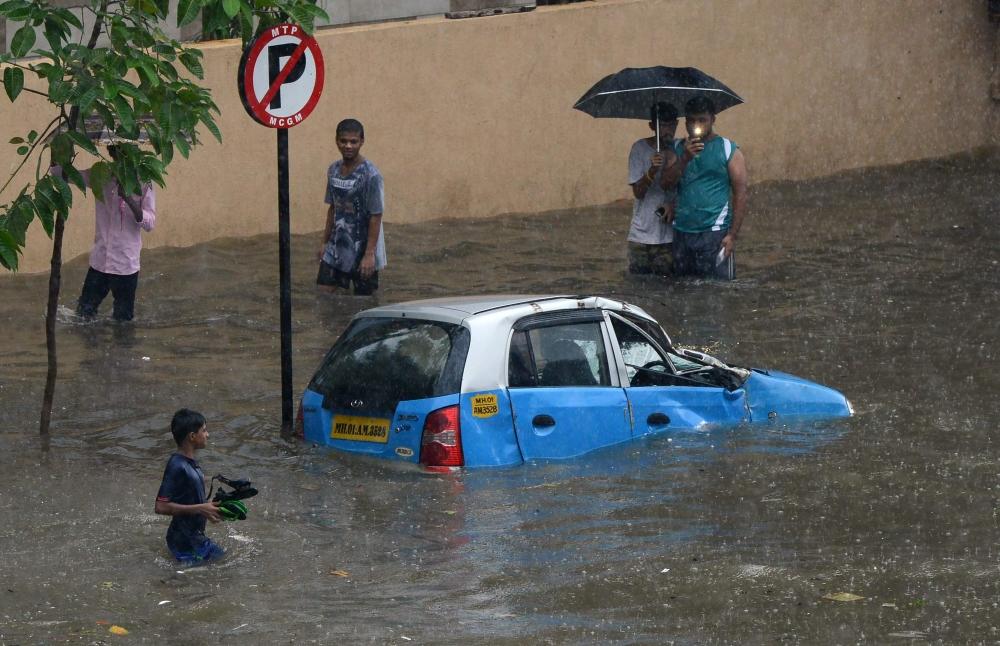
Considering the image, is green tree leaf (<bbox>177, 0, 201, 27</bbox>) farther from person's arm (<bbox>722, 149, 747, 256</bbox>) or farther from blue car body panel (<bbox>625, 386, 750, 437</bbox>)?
person's arm (<bbox>722, 149, 747, 256</bbox>)

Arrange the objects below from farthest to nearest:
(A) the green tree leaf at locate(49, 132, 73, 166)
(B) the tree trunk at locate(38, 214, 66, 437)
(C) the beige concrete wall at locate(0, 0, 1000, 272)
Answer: (C) the beige concrete wall at locate(0, 0, 1000, 272) → (B) the tree trunk at locate(38, 214, 66, 437) → (A) the green tree leaf at locate(49, 132, 73, 166)

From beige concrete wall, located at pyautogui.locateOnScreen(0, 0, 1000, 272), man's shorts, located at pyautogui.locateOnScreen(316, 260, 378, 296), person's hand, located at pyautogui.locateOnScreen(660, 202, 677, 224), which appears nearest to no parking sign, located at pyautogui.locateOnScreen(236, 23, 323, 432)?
man's shorts, located at pyautogui.locateOnScreen(316, 260, 378, 296)

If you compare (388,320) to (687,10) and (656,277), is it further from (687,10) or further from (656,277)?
(687,10)

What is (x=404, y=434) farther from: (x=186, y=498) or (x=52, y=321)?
(x=52, y=321)

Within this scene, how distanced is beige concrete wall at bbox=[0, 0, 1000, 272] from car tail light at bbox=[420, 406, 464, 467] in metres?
7.36

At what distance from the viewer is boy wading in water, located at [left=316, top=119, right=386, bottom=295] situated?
14367 millimetres

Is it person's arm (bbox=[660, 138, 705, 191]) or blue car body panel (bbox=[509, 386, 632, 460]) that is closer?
blue car body panel (bbox=[509, 386, 632, 460])

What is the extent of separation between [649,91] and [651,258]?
62.8 inches

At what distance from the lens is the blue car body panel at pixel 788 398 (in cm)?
1081

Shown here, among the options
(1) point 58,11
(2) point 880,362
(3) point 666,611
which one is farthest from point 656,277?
(3) point 666,611

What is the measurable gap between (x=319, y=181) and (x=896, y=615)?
11.4m

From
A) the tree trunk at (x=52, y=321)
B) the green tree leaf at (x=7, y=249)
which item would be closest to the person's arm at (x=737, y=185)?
the tree trunk at (x=52, y=321)

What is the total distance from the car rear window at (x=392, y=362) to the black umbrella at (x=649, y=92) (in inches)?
237

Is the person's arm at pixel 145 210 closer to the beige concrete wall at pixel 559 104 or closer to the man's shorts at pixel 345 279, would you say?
the man's shorts at pixel 345 279
